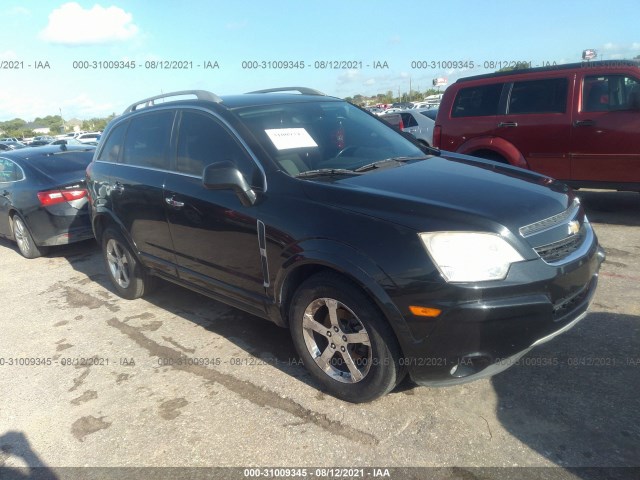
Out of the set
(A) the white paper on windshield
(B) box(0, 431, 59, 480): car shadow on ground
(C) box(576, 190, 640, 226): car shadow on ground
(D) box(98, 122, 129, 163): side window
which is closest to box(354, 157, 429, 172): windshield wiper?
(A) the white paper on windshield

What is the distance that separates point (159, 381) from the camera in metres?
3.46

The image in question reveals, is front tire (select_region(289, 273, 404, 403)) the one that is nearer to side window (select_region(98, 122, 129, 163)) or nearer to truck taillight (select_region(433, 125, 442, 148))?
side window (select_region(98, 122, 129, 163))

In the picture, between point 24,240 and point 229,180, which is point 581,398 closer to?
point 229,180

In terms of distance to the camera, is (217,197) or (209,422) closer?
(209,422)

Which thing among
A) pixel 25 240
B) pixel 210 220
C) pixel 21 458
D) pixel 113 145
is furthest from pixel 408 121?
pixel 21 458

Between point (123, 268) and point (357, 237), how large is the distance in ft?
10.6

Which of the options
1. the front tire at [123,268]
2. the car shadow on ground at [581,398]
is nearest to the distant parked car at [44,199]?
the front tire at [123,268]

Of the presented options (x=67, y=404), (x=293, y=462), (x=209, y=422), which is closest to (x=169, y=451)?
(x=209, y=422)

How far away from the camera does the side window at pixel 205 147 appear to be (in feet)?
11.0

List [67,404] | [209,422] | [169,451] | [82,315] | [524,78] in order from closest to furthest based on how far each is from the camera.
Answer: [169,451] < [209,422] < [67,404] < [82,315] < [524,78]

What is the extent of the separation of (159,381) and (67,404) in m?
0.60

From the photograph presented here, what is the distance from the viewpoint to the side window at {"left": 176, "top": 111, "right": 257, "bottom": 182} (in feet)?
11.0

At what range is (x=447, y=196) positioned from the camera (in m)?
2.76

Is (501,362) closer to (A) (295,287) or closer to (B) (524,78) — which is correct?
(A) (295,287)
